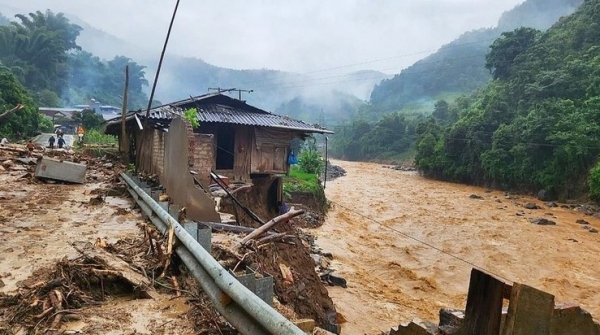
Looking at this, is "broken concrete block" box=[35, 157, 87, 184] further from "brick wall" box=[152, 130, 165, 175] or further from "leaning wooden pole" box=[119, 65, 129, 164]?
"leaning wooden pole" box=[119, 65, 129, 164]

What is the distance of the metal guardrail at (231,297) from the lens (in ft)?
6.56

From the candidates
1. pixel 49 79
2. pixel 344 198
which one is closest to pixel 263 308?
pixel 344 198

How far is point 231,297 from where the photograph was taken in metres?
2.38

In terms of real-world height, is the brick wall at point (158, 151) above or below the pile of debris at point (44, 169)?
above

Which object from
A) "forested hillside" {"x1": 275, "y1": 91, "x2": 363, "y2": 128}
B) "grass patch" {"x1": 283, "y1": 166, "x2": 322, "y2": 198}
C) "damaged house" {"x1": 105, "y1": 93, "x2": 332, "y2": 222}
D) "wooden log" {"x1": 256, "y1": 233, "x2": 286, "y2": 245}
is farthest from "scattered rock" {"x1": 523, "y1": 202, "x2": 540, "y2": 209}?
"forested hillside" {"x1": 275, "y1": 91, "x2": 363, "y2": 128}

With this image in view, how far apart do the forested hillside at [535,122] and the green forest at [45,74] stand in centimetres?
3364

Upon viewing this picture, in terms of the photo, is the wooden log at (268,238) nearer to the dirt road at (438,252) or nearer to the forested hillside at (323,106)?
the dirt road at (438,252)

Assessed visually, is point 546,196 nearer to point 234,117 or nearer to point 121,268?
point 234,117

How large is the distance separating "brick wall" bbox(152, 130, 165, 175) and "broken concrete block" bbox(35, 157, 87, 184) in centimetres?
219

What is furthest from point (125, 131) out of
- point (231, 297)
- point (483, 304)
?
point (483, 304)

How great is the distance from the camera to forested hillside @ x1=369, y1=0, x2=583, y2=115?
→ 93250 millimetres

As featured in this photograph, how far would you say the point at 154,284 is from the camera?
10.7 feet

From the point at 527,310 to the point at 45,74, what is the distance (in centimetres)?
6161

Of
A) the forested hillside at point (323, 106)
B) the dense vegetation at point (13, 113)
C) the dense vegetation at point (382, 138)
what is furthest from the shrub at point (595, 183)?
the forested hillside at point (323, 106)
